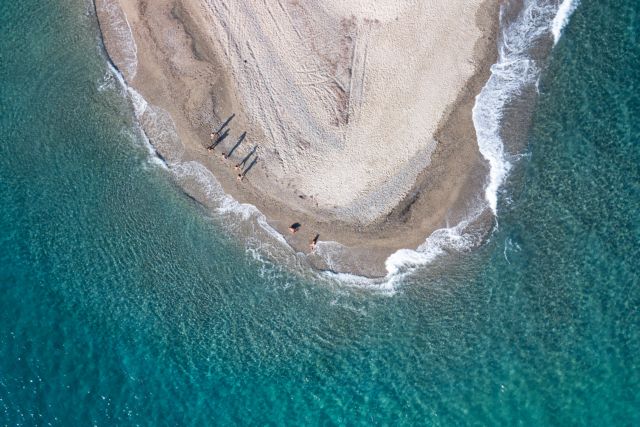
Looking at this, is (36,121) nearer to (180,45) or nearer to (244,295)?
(180,45)

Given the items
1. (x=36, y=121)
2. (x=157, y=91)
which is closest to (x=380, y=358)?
(x=157, y=91)

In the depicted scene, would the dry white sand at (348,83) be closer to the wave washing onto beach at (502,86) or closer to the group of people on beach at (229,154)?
the group of people on beach at (229,154)

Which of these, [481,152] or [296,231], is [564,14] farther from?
[296,231]

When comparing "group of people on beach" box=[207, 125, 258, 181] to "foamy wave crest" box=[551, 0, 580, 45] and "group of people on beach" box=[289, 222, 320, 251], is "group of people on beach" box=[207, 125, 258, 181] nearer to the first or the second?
"group of people on beach" box=[289, 222, 320, 251]

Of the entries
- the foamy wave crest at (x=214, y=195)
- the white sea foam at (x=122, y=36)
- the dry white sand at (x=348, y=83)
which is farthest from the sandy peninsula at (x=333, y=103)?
the foamy wave crest at (x=214, y=195)

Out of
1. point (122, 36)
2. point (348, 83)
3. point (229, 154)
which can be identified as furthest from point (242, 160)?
point (122, 36)
